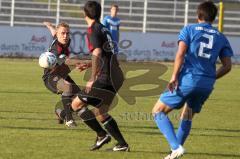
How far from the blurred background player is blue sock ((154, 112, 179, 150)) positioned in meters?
3.81

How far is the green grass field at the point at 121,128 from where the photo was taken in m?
10.0

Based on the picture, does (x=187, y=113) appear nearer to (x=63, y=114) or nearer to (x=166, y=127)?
(x=166, y=127)

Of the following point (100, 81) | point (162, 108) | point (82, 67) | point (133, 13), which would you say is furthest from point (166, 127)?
point (133, 13)

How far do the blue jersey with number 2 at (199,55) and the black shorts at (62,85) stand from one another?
14.5 ft

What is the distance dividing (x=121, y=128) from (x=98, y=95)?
2.67 meters

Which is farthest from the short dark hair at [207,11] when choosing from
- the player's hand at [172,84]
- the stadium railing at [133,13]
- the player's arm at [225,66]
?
the stadium railing at [133,13]

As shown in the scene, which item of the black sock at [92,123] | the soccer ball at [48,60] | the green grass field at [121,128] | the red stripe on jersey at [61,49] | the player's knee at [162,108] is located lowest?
the green grass field at [121,128]

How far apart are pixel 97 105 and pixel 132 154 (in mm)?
862

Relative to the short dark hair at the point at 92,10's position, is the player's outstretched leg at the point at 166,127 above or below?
below

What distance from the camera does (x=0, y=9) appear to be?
38.7 m

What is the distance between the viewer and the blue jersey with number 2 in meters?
8.91

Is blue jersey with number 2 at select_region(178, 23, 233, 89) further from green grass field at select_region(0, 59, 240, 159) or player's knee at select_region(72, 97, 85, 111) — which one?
player's knee at select_region(72, 97, 85, 111)

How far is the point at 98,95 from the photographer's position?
10.2m

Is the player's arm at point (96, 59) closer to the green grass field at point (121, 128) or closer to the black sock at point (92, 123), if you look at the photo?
the black sock at point (92, 123)
